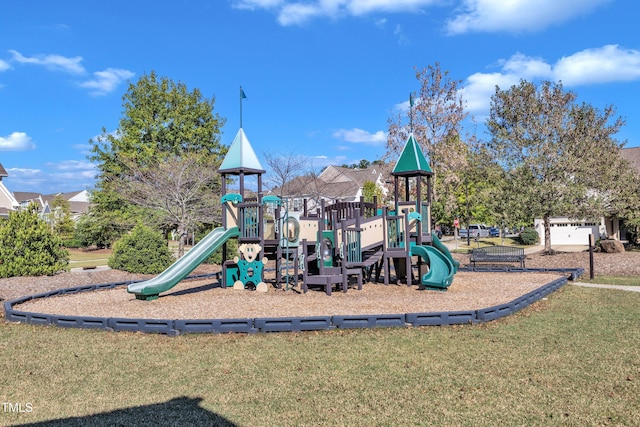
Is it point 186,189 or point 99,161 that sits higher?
point 99,161

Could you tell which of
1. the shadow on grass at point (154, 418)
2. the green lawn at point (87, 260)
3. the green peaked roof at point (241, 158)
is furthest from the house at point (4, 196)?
the shadow on grass at point (154, 418)

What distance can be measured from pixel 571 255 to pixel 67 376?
23.2 m

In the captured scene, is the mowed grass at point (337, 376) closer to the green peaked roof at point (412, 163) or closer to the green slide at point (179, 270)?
the green slide at point (179, 270)

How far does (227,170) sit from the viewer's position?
15.4 m

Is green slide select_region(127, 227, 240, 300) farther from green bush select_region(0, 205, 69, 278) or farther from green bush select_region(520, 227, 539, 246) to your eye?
green bush select_region(520, 227, 539, 246)

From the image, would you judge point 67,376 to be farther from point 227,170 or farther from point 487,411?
point 227,170

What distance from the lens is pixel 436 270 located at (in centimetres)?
1374

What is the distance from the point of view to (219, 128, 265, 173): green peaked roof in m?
15.2

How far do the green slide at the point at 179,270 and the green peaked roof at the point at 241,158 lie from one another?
2.08 m

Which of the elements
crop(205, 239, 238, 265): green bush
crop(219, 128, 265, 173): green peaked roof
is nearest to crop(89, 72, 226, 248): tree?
crop(205, 239, 238, 265): green bush

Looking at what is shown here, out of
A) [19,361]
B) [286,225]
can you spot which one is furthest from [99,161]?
[19,361]

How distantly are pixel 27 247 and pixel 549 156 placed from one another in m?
24.6

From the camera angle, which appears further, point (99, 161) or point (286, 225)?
point (99, 161)

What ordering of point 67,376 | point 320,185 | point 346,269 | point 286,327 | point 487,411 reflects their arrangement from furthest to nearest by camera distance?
1. point 320,185
2. point 346,269
3. point 286,327
4. point 67,376
5. point 487,411
